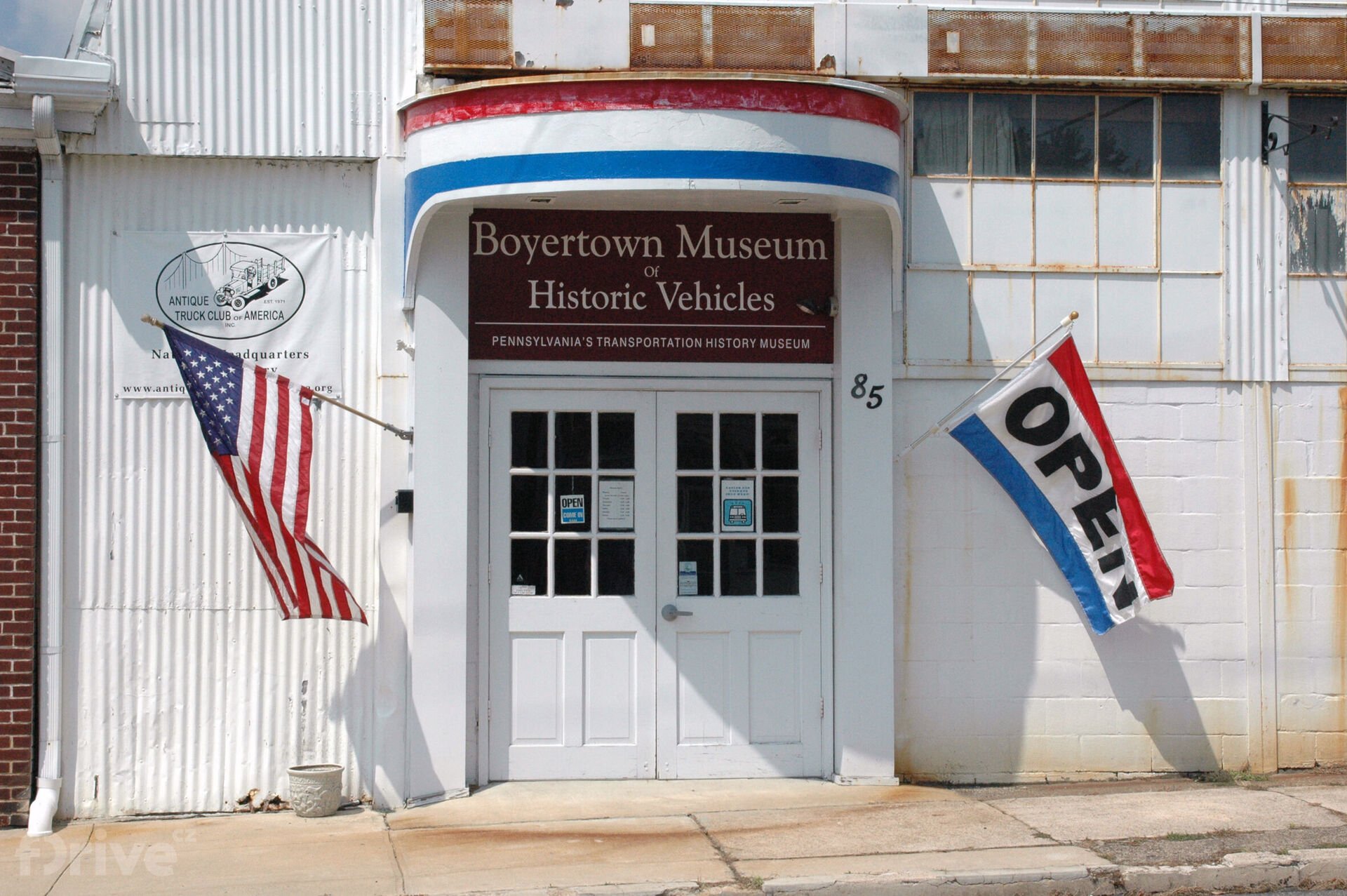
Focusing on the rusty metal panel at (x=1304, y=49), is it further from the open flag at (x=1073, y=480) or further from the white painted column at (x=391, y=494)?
the white painted column at (x=391, y=494)

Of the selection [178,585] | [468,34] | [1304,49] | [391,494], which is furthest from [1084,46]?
[178,585]

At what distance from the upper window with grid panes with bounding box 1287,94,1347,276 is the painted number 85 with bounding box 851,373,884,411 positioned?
2.88 m

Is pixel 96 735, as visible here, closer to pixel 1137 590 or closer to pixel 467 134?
pixel 467 134

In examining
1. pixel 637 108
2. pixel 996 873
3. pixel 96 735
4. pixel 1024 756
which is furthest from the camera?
pixel 1024 756

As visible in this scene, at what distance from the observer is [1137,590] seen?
8.23 metres

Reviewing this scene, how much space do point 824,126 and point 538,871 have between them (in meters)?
4.29

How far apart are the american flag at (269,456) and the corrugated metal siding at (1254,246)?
5.80 metres

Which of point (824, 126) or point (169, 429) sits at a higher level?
point (824, 126)

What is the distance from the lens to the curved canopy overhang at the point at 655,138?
7395 millimetres

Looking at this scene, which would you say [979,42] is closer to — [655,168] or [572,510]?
[655,168]

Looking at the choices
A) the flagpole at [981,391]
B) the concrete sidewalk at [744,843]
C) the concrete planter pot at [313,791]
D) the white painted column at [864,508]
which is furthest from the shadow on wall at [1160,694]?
the concrete planter pot at [313,791]

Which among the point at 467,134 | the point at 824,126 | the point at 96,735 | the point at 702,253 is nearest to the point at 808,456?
the point at 702,253

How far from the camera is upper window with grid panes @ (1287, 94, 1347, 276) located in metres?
8.72

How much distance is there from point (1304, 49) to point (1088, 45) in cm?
142
